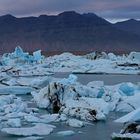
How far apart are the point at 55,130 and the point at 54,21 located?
9036 centimetres

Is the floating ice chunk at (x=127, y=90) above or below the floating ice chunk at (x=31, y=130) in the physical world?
above

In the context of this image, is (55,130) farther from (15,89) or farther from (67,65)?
(67,65)

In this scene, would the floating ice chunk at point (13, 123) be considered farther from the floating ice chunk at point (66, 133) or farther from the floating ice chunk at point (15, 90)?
the floating ice chunk at point (15, 90)

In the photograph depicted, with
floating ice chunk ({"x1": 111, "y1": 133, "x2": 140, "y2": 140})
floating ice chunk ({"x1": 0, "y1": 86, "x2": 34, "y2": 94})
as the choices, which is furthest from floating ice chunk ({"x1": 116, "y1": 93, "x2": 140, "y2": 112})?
floating ice chunk ({"x1": 0, "y1": 86, "x2": 34, "y2": 94})

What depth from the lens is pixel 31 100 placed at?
365 inches

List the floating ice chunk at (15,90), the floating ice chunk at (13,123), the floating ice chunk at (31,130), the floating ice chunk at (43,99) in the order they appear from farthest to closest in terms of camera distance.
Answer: the floating ice chunk at (15,90)
the floating ice chunk at (43,99)
the floating ice chunk at (13,123)
the floating ice chunk at (31,130)

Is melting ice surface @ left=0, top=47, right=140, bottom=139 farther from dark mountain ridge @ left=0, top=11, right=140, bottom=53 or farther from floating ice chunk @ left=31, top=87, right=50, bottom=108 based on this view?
A: dark mountain ridge @ left=0, top=11, right=140, bottom=53

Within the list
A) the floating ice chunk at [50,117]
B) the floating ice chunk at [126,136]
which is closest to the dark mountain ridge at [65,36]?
the floating ice chunk at [50,117]

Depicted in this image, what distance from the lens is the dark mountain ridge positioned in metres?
82.4

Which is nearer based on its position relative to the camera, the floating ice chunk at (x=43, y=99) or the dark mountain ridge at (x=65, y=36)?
the floating ice chunk at (x=43, y=99)

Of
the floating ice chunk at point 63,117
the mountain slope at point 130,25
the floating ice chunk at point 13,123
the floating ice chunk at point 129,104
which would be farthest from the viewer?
the mountain slope at point 130,25

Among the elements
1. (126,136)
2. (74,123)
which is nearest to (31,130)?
(74,123)

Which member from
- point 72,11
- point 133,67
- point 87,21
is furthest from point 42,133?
point 72,11

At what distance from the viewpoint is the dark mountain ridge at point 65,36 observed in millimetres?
82438
